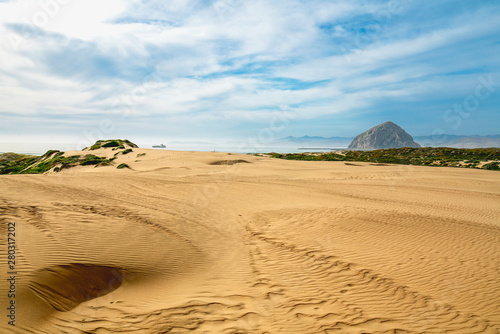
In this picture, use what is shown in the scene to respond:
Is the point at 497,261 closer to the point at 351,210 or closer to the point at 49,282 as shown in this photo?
the point at 351,210

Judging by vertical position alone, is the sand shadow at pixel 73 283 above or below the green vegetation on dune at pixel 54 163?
below

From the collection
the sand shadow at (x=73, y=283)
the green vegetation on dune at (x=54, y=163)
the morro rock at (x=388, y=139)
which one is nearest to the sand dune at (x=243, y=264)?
the sand shadow at (x=73, y=283)

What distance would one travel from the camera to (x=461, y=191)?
62.5 ft

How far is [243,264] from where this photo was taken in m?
7.37

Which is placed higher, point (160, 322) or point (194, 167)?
point (194, 167)

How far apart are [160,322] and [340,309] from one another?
3.37 m

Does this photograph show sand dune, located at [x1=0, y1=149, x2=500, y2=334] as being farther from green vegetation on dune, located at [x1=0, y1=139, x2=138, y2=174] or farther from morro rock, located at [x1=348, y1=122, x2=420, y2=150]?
morro rock, located at [x1=348, y1=122, x2=420, y2=150]

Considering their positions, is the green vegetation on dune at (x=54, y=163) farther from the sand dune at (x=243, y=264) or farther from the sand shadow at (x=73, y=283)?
the sand shadow at (x=73, y=283)

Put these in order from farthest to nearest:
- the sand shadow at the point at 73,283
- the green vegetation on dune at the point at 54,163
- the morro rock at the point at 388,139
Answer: the morro rock at the point at 388,139
the green vegetation on dune at the point at 54,163
the sand shadow at the point at 73,283

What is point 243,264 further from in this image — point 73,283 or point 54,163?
point 54,163

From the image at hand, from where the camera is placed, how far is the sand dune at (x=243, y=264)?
4.84 metres

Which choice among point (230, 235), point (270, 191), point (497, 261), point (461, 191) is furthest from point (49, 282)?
point (461, 191)

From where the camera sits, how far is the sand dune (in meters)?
4.84

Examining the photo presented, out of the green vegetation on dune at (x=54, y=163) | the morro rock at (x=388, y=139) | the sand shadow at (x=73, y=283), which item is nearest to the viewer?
the sand shadow at (x=73, y=283)
